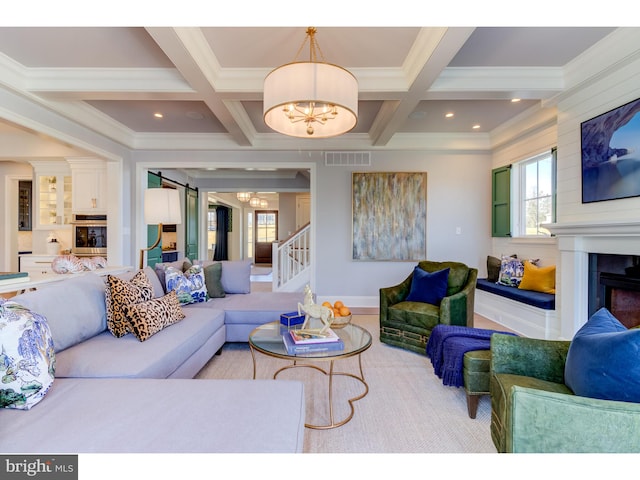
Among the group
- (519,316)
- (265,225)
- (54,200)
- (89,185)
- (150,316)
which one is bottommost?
(519,316)

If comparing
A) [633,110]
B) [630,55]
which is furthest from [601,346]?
[630,55]

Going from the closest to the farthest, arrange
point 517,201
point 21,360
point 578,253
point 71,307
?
point 21,360 → point 71,307 → point 578,253 → point 517,201

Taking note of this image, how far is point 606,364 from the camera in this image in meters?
1.15

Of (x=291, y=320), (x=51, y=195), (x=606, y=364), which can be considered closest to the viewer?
(x=606, y=364)

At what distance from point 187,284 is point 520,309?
393 centimetres

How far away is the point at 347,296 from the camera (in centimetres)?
510

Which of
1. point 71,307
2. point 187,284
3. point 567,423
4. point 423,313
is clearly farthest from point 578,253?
point 71,307

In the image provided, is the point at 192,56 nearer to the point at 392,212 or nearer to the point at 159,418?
the point at 159,418

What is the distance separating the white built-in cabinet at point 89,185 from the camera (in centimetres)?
493

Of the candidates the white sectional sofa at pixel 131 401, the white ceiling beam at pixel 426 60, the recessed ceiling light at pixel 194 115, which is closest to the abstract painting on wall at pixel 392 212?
the white ceiling beam at pixel 426 60

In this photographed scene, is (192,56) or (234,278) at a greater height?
(192,56)

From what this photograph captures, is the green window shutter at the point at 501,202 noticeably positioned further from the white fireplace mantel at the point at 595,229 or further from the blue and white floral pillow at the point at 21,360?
the blue and white floral pillow at the point at 21,360

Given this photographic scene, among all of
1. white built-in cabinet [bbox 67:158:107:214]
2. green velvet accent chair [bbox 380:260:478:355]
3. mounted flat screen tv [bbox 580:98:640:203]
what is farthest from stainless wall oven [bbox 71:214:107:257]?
mounted flat screen tv [bbox 580:98:640:203]
